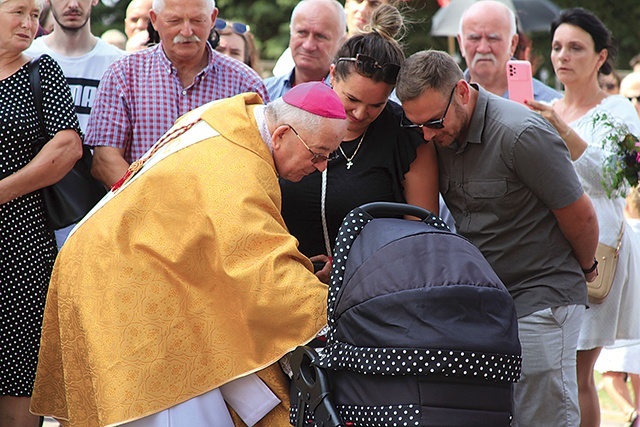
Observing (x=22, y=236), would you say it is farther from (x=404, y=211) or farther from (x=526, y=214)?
(x=526, y=214)

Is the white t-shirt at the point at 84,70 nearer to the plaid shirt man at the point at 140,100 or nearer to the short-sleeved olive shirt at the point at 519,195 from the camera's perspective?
the plaid shirt man at the point at 140,100

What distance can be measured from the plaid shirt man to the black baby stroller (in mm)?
2071

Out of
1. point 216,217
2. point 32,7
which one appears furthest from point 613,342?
point 32,7

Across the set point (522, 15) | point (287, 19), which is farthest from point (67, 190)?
point (287, 19)

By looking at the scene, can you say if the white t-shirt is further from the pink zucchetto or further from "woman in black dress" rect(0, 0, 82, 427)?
the pink zucchetto

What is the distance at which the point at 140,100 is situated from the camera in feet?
15.6

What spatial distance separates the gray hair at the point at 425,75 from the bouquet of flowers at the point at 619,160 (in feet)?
4.92

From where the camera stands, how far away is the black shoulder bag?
4.51 meters

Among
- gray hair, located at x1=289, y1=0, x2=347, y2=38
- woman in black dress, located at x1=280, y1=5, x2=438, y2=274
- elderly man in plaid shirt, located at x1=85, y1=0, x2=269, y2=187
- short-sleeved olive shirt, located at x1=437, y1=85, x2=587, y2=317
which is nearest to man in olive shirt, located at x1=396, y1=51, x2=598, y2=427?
short-sleeved olive shirt, located at x1=437, y1=85, x2=587, y2=317

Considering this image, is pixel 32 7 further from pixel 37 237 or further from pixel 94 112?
pixel 37 237

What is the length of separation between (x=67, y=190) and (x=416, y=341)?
2.49 metres

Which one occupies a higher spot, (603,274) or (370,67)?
(370,67)

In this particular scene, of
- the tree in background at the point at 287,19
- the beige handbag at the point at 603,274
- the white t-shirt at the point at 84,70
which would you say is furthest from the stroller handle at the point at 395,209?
the tree in background at the point at 287,19

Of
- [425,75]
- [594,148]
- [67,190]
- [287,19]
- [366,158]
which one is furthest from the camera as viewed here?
[287,19]
